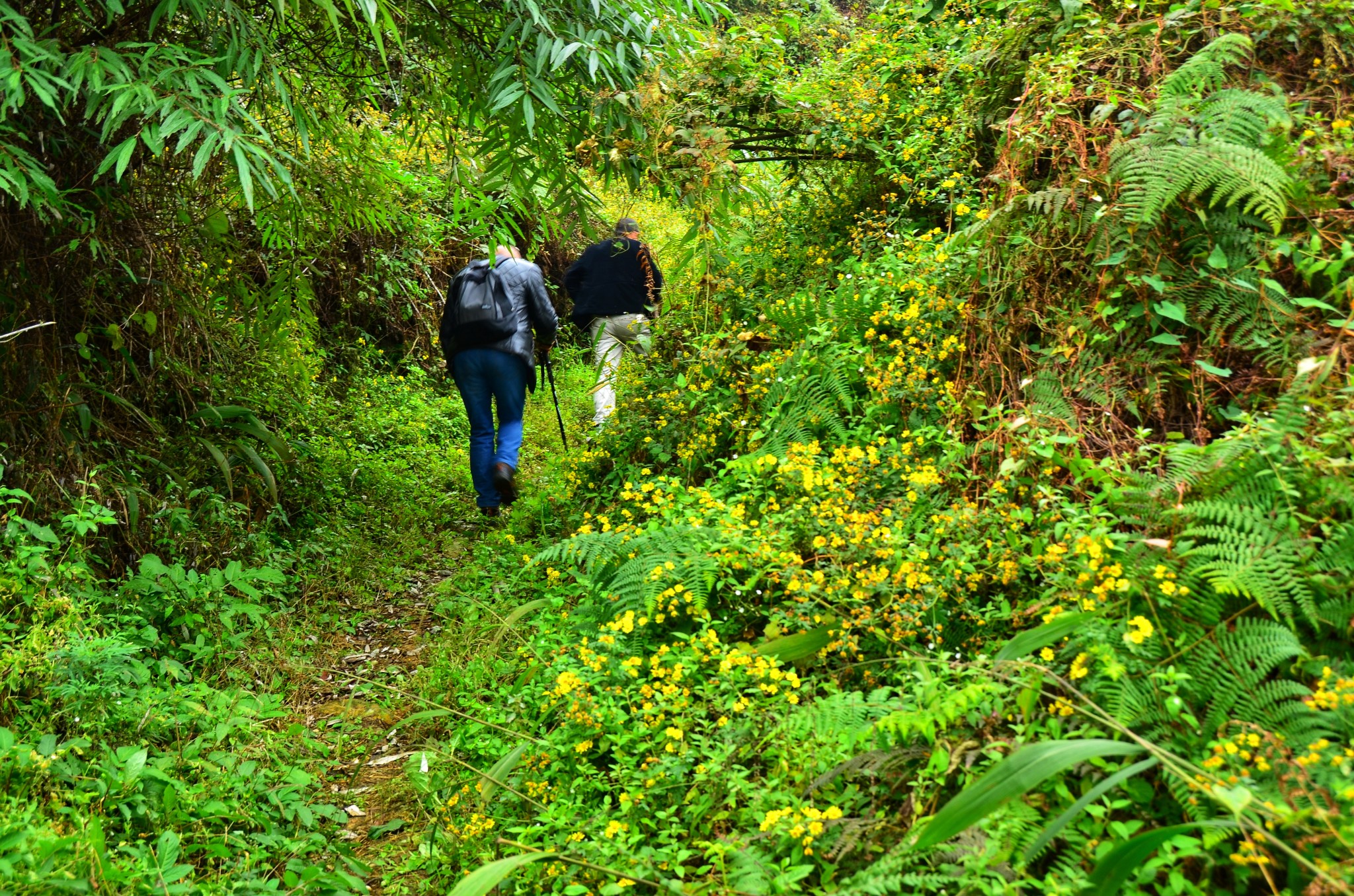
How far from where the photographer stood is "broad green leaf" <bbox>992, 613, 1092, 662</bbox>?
250 cm

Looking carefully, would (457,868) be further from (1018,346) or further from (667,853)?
(1018,346)

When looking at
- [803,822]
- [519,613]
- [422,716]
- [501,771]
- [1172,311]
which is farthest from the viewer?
[519,613]

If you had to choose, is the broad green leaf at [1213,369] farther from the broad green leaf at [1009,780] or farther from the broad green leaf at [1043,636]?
the broad green leaf at [1009,780]

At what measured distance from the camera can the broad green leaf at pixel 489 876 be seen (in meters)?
2.38

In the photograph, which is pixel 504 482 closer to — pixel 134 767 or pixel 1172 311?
pixel 134 767

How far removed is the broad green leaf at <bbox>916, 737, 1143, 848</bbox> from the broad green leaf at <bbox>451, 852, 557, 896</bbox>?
3.42 feet

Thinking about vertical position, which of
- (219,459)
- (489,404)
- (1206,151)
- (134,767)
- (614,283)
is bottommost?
(489,404)

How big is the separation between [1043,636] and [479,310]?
452 cm

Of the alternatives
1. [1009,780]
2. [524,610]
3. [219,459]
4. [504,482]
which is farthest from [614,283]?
[1009,780]

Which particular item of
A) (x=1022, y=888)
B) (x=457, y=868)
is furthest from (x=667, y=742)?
(x=1022, y=888)

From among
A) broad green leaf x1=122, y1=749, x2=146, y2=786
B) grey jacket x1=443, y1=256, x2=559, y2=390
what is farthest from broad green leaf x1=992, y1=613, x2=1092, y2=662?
grey jacket x1=443, y1=256, x2=559, y2=390

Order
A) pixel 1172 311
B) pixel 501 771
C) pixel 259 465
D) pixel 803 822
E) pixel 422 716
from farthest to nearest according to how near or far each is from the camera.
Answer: pixel 259 465
pixel 422 716
pixel 1172 311
pixel 501 771
pixel 803 822

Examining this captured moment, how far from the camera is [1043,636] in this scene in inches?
99.3

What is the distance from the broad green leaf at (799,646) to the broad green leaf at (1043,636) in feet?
2.13
